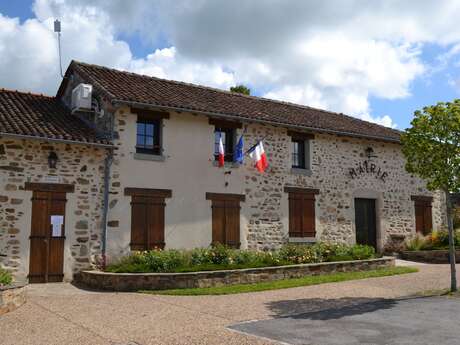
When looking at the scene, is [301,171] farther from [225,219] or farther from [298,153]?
[225,219]

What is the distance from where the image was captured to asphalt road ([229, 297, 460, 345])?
578cm

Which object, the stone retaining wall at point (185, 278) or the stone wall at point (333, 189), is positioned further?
the stone wall at point (333, 189)

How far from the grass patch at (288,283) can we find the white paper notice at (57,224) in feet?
8.52

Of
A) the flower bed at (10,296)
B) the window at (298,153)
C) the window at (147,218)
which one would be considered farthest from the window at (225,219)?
the flower bed at (10,296)

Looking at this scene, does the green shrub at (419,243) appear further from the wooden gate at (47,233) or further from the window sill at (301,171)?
the wooden gate at (47,233)

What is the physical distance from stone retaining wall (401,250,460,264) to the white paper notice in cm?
1118

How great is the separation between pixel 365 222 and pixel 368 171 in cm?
176

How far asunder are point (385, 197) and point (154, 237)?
8711mm

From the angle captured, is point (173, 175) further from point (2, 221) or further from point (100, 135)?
point (2, 221)

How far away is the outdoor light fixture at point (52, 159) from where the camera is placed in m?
10.5

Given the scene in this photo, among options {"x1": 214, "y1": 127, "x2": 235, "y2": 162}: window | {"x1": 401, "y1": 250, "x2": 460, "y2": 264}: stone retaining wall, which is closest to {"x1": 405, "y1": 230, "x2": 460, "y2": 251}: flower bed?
{"x1": 401, "y1": 250, "x2": 460, "y2": 264}: stone retaining wall

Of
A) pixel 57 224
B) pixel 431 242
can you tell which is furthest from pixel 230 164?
pixel 431 242

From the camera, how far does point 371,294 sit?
9188 millimetres

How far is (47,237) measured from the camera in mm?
10391
